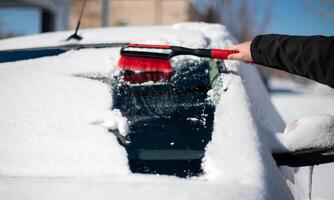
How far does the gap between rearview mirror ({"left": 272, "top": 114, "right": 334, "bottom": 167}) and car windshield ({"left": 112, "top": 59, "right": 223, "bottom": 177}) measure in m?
0.28

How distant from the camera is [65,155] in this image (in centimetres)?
114

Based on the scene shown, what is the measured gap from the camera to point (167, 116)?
1.31 meters

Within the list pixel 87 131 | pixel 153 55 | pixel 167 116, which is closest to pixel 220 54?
pixel 153 55

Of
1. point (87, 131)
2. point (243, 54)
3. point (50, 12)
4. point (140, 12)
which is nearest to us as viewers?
point (87, 131)

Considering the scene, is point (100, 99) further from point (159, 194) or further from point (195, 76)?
point (159, 194)

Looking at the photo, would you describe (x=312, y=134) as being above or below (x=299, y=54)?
below

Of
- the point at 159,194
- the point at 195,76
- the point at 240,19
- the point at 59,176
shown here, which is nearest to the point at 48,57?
the point at 195,76

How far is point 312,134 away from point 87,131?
760 millimetres

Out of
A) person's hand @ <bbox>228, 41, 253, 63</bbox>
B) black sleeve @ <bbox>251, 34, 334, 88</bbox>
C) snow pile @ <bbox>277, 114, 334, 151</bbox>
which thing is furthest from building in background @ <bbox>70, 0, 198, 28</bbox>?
snow pile @ <bbox>277, 114, 334, 151</bbox>

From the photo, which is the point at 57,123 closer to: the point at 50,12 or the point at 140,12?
the point at 50,12

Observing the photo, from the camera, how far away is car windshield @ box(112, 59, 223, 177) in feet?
3.79

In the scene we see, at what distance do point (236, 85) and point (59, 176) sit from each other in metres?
0.77

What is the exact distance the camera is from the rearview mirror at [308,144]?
4.05ft

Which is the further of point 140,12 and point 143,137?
point 140,12
